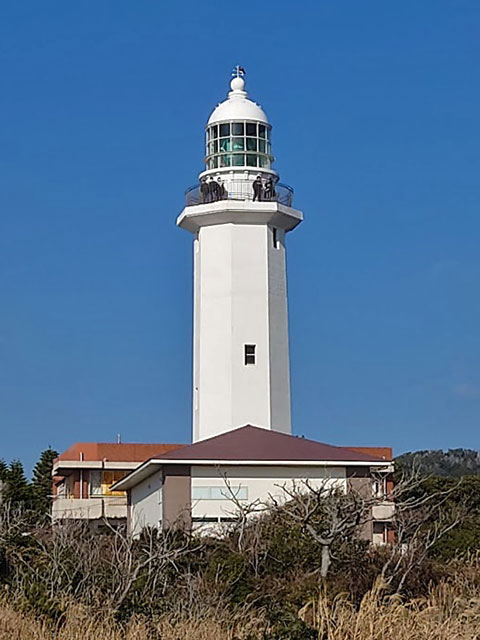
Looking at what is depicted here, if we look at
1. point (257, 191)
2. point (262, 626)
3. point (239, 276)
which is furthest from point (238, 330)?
point (262, 626)

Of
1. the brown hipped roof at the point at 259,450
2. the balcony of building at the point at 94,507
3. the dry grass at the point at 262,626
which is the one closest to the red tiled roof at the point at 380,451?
the balcony of building at the point at 94,507

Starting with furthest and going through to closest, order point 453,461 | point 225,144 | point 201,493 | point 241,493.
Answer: point 453,461
point 225,144
point 241,493
point 201,493

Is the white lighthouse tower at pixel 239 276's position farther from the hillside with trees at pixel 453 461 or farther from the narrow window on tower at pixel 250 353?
the hillside with trees at pixel 453 461

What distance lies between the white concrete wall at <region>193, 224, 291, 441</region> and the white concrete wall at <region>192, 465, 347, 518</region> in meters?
5.10

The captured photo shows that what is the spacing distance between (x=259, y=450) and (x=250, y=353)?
5.96m

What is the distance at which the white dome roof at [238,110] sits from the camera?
1421 inches

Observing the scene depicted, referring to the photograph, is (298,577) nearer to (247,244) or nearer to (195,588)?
(195,588)

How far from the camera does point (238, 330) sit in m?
34.5

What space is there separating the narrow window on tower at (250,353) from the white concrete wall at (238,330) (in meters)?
0.11

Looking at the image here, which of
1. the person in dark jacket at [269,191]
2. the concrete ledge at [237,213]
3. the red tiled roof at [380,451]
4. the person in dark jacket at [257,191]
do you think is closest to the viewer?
the concrete ledge at [237,213]

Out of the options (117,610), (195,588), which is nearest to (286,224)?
(195,588)

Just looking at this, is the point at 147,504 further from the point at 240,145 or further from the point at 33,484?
the point at 33,484

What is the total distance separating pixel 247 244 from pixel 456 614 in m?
24.3

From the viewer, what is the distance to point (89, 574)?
594 inches
